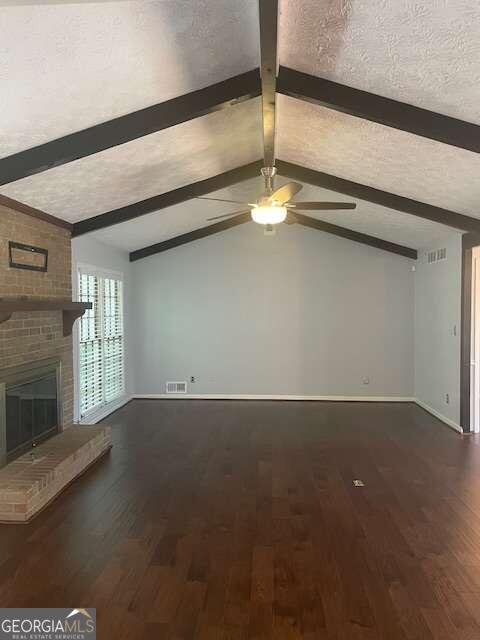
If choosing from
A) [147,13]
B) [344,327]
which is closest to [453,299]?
[344,327]

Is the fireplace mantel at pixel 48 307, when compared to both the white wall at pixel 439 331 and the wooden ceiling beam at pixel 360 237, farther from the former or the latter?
the white wall at pixel 439 331

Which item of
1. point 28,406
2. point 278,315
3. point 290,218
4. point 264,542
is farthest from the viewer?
point 278,315

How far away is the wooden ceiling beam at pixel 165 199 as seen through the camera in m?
5.61

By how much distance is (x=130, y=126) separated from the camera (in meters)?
3.55

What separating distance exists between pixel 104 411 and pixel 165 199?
10.4 feet

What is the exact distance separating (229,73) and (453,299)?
4.22m

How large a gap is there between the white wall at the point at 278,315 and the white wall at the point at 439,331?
1.19 ft

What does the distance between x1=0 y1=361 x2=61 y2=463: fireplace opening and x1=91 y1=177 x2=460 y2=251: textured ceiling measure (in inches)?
86.4

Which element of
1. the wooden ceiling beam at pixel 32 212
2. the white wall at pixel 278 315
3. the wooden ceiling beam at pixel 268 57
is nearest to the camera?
the wooden ceiling beam at pixel 268 57

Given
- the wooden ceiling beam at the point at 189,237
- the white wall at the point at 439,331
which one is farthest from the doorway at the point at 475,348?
the wooden ceiling beam at the point at 189,237

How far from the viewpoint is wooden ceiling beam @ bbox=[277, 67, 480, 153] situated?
340cm

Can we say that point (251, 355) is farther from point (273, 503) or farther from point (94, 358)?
point (273, 503)

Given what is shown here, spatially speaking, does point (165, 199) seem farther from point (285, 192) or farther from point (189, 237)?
point (189, 237)

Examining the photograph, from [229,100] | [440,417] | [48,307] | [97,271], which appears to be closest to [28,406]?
[48,307]
